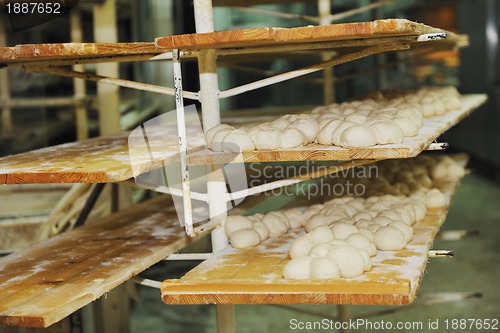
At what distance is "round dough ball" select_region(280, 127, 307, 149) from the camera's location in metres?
2.26

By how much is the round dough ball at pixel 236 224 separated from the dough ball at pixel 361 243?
1.43 feet

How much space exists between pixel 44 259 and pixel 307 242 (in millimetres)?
924

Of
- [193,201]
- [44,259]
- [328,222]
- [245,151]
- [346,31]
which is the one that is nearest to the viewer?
[346,31]

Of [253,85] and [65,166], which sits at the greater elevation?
[253,85]

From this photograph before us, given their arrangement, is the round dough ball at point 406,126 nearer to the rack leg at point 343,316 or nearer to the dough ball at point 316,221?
the dough ball at point 316,221

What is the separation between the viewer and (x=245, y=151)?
7.42 feet

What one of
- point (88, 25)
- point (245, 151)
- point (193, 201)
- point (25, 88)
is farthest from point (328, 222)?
point (88, 25)

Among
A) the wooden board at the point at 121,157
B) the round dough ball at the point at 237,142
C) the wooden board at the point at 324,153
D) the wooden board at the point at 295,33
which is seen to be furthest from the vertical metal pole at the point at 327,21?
the wooden board at the point at 295,33

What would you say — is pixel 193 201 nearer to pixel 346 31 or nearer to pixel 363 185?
pixel 363 185

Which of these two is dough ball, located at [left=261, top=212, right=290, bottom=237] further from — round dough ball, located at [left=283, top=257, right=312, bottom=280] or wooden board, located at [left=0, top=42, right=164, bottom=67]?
wooden board, located at [left=0, top=42, right=164, bottom=67]

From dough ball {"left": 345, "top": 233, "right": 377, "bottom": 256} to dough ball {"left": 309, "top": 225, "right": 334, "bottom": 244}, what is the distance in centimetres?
8

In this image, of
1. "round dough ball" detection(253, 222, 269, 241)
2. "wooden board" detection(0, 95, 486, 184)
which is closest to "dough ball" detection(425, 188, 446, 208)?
"wooden board" detection(0, 95, 486, 184)

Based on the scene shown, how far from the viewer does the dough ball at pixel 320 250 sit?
7.05ft

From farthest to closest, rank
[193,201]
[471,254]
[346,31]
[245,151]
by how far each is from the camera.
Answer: [471,254] < [193,201] < [245,151] < [346,31]
